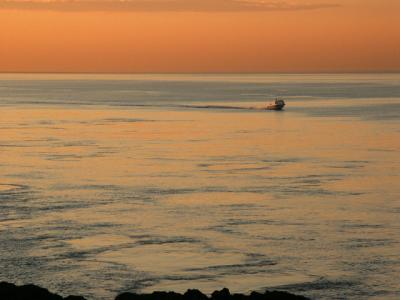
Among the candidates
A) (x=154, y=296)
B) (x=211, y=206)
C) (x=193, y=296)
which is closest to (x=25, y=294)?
(x=154, y=296)

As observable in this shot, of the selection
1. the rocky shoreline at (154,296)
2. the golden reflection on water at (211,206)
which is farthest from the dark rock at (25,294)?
the golden reflection on water at (211,206)

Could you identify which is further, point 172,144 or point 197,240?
point 172,144

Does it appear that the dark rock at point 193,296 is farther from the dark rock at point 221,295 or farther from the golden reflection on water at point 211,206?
the golden reflection on water at point 211,206

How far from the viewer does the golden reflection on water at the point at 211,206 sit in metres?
24.5

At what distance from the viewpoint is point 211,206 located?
33.8m

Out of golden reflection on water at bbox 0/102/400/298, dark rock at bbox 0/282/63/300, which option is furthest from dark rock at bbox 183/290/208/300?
golden reflection on water at bbox 0/102/400/298

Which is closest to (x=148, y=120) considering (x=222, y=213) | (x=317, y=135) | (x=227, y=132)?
(x=227, y=132)

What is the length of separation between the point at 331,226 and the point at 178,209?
237 inches

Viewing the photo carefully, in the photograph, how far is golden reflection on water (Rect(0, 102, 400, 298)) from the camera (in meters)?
24.5

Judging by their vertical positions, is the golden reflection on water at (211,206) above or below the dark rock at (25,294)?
above

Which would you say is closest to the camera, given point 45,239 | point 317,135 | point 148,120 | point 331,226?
point 45,239

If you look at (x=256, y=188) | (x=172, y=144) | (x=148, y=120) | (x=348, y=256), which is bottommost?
(x=348, y=256)

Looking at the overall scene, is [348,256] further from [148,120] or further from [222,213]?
[148,120]

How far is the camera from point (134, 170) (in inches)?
1775
